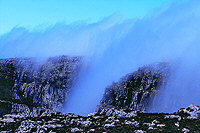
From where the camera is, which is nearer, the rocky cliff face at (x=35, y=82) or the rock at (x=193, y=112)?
the rock at (x=193, y=112)

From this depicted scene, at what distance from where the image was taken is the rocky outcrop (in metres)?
133

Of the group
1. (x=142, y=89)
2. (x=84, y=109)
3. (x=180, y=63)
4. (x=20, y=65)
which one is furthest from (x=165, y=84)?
(x=20, y=65)

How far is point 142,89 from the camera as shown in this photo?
13875cm

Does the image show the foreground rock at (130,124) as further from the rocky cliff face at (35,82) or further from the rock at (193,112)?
the rocky cliff face at (35,82)

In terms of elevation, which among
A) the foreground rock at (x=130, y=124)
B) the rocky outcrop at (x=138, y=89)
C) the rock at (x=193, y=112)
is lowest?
the foreground rock at (x=130, y=124)

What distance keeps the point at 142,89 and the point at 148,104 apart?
12600mm

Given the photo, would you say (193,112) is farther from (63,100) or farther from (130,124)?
(63,100)

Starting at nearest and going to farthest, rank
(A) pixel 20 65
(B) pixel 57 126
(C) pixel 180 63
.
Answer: (B) pixel 57 126, (C) pixel 180 63, (A) pixel 20 65

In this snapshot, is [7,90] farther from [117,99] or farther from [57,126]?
[57,126]

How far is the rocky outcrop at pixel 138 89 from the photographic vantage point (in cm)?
13312

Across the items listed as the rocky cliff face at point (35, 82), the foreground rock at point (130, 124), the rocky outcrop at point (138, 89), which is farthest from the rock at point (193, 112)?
the rocky cliff face at point (35, 82)

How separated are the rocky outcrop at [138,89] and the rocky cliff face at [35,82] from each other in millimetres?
59087

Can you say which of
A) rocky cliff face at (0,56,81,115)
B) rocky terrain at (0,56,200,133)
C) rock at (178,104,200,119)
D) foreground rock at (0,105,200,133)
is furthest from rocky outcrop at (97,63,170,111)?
rock at (178,104,200,119)

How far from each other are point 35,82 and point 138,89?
347 feet
